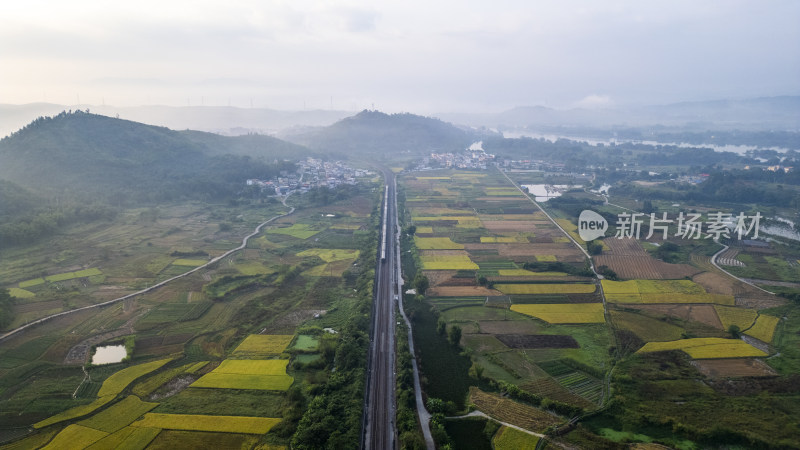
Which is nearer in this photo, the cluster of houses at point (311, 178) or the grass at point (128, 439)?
the grass at point (128, 439)

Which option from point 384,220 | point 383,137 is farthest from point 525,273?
point 383,137

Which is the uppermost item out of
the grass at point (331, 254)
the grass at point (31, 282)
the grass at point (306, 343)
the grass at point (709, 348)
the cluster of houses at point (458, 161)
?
the cluster of houses at point (458, 161)

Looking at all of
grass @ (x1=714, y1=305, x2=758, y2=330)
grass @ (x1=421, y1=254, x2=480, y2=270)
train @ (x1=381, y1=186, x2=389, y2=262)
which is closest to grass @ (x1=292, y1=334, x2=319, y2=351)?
grass @ (x1=421, y1=254, x2=480, y2=270)

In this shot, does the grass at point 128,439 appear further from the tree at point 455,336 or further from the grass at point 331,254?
the grass at point 331,254

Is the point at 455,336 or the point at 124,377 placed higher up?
the point at 455,336

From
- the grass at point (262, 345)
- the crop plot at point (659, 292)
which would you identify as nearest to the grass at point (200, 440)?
the grass at point (262, 345)

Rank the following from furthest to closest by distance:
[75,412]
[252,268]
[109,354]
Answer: [252,268], [109,354], [75,412]

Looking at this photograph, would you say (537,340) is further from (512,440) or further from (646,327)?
(512,440)
